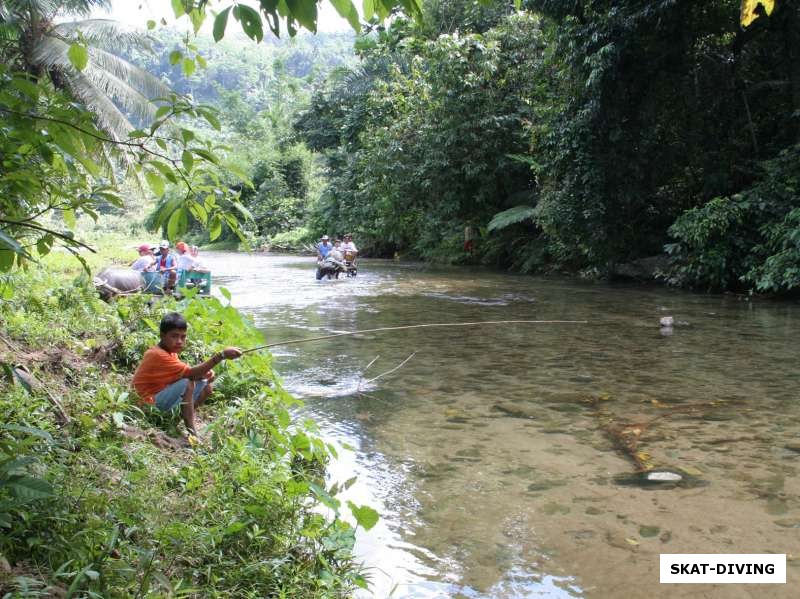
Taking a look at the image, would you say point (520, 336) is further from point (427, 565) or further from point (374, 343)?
point (427, 565)

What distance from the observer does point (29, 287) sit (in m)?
8.40

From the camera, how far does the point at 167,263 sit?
11.7 m

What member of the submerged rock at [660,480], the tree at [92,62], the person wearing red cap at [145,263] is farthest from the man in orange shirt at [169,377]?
the tree at [92,62]

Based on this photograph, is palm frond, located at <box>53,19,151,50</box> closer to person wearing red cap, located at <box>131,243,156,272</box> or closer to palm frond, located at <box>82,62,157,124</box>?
palm frond, located at <box>82,62,157,124</box>

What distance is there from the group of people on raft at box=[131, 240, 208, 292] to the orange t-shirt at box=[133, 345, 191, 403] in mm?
6231

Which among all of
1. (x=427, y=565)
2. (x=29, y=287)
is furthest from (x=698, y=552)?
(x=29, y=287)

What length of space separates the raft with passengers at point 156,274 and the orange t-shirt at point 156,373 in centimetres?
480

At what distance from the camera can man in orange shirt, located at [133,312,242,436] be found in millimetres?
4484

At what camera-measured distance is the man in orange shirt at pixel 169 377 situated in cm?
448

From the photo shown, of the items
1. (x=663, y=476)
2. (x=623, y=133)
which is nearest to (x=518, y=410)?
(x=663, y=476)

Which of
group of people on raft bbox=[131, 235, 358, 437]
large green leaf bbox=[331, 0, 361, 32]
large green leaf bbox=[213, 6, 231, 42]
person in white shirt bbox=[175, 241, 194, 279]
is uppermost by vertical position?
large green leaf bbox=[331, 0, 361, 32]

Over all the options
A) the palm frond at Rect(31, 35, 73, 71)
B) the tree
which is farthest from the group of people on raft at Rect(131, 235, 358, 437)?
the palm frond at Rect(31, 35, 73, 71)

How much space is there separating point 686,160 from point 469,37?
7.60m

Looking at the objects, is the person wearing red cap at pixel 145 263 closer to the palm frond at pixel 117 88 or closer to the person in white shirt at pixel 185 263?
the person in white shirt at pixel 185 263
